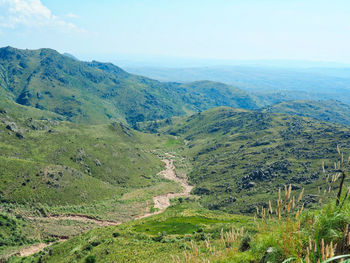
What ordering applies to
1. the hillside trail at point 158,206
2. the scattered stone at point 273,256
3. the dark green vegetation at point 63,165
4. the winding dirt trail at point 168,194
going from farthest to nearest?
the winding dirt trail at point 168,194 < the dark green vegetation at point 63,165 < the hillside trail at point 158,206 < the scattered stone at point 273,256

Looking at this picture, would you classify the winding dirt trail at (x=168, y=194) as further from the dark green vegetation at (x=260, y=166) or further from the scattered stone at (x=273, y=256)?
the scattered stone at (x=273, y=256)

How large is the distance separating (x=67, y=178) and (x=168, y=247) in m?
62.5

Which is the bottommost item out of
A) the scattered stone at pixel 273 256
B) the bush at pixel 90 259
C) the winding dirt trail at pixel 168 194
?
the winding dirt trail at pixel 168 194

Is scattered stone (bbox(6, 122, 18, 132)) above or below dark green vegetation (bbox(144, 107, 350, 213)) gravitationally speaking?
above

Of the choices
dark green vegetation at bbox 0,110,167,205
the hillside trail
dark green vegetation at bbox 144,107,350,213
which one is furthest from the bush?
dark green vegetation at bbox 144,107,350,213

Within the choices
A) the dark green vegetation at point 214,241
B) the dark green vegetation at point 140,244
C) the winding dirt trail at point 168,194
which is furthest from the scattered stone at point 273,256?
the winding dirt trail at point 168,194

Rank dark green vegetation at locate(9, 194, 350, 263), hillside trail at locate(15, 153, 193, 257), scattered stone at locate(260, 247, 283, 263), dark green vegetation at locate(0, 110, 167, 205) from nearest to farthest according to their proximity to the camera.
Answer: dark green vegetation at locate(9, 194, 350, 263), scattered stone at locate(260, 247, 283, 263), hillside trail at locate(15, 153, 193, 257), dark green vegetation at locate(0, 110, 167, 205)

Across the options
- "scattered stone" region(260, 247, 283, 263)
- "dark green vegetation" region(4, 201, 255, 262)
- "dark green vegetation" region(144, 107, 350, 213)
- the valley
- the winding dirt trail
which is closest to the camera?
"scattered stone" region(260, 247, 283, 263)

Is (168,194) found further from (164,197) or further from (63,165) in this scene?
(63,165)

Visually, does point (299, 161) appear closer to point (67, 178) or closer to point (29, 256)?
point (67, 178)

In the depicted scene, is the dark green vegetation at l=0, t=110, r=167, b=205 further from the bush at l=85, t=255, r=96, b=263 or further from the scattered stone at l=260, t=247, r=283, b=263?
the scattered stone at l=260, t=247, r=283, b=263

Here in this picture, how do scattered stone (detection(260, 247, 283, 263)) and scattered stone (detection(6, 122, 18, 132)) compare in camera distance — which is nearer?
scattered stone (detection(260, 247, 283, 263))

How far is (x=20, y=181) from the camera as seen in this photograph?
69.2 m

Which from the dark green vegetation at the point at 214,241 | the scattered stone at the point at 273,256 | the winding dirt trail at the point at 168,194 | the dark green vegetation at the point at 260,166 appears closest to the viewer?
the dark green vegetation at the point at 214,241
